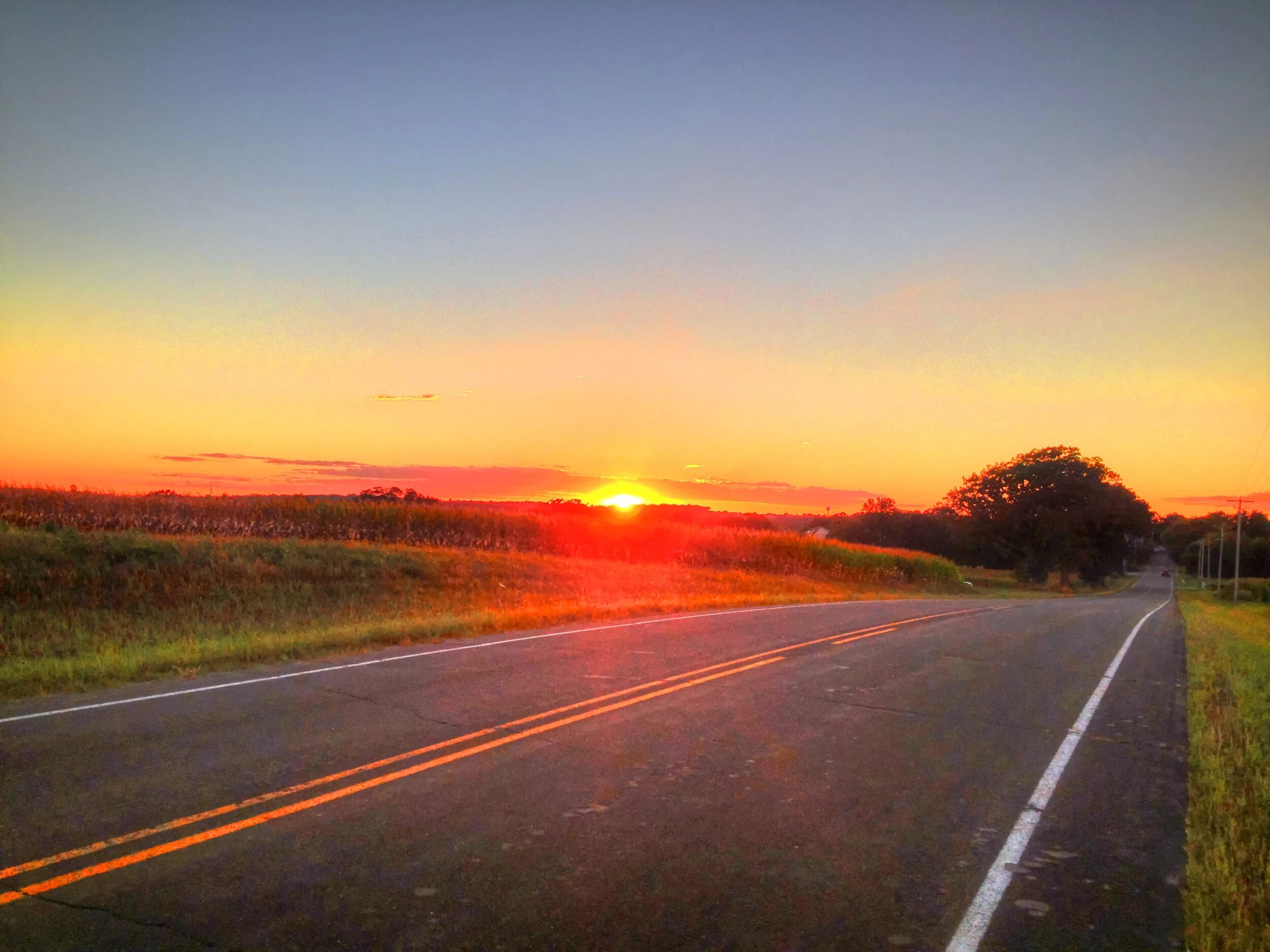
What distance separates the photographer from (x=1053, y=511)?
68062mm

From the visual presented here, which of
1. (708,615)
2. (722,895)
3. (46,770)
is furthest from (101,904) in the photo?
(708,615)

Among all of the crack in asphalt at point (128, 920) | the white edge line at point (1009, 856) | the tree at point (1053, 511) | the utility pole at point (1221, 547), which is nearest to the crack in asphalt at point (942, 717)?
the white edge line at point (1009, 856)

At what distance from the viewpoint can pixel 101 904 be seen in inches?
171

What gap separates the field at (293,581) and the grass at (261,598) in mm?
55

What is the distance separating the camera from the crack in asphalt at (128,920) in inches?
158

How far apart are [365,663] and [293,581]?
13.6 metres

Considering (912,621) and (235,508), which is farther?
(235,508)

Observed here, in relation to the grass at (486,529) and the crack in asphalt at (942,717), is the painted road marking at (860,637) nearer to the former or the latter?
the crack in asphalt at (942,717)

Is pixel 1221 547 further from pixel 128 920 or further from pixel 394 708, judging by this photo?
pixel 128 920

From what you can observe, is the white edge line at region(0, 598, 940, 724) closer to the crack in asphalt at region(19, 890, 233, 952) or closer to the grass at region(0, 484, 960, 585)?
the crack in asphalt at region(19, 890, 233, 952)

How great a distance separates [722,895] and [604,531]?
132 ft

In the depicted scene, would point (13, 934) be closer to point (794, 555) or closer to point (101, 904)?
point (101, 904)

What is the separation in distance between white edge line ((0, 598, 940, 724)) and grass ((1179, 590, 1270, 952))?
901cm

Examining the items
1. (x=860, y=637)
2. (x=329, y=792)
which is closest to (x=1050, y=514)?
(x=860, y=637)
